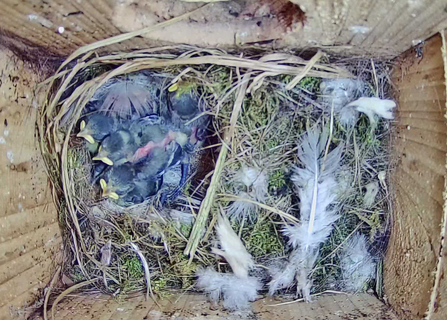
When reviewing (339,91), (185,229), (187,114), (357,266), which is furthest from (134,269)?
(339,91)

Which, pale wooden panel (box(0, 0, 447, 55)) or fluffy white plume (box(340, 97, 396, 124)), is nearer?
pale wooden panel (box(0, 0, 447, 55))

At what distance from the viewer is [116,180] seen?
4.15 ft

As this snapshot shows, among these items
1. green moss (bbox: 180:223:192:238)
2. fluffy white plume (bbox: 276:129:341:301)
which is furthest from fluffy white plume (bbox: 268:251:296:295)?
green moss (bbox: 180:223:192:238)

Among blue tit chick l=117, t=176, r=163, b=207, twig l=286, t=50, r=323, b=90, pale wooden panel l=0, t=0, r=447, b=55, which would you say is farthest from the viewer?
blue tit chick l=117, t=176, r=163, b=207

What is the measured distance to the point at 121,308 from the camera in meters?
1.20

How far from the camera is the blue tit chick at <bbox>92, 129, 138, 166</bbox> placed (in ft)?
4.03

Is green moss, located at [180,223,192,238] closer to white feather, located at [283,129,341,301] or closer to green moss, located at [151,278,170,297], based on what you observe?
green moss, located at [151,278,170,297]

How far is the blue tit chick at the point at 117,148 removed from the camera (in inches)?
48.4

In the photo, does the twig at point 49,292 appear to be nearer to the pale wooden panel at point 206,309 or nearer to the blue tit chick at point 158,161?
the pale wooden panel at point 206,309

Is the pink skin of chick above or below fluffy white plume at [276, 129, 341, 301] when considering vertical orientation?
above

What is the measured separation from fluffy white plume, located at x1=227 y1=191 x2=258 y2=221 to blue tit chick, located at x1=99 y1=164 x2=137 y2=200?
0.86 feet

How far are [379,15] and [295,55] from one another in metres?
0.26

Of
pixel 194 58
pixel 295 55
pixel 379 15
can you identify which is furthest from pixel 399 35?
pixel 194 58

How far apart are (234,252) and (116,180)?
1.13 ft
